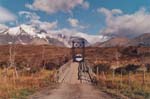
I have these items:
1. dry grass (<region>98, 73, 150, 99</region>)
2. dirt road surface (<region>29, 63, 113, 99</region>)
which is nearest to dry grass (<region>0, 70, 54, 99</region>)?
dirt road surface (<region>29, 63, 113, 99</region>)

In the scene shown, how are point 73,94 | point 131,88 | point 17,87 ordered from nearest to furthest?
point 73,94 → point 131,88 → point 17,87

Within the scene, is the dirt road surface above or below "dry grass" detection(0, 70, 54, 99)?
below

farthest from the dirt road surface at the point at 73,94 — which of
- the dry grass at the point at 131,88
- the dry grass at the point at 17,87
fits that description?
the dry grass at the point at 131,88

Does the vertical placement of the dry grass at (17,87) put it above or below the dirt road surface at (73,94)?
above

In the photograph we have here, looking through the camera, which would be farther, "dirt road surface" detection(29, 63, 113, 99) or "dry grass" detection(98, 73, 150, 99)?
"dry grass" detection(98, 73, 150, 99)

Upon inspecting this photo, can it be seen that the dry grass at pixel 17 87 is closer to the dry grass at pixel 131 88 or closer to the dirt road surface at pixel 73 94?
the dirt road surface at pixel 73 94

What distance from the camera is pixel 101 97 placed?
24000 millimetres

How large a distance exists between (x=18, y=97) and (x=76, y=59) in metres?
67.0

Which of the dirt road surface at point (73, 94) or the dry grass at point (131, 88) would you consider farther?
the dry grass at point (131, 88)

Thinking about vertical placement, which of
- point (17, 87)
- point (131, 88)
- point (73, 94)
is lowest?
point (73, 94)

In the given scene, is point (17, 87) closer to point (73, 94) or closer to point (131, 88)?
point (73, 94)

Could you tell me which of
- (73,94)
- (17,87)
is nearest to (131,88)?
(73,94)

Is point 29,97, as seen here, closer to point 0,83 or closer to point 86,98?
point 86,98

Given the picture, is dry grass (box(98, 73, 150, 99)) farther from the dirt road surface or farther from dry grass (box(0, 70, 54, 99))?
dry grass (box(0, 70, 54, 99))
